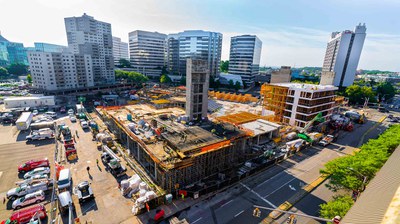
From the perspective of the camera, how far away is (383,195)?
609 inches

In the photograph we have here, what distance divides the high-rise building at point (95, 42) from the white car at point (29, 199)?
109646 millimetres

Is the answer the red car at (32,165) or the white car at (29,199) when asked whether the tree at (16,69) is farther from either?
the white car at (29,199)

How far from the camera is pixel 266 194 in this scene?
31.7 metres

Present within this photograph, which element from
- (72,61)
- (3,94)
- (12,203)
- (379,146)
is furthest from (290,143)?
(3,94)

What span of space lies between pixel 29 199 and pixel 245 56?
15616 centimetres

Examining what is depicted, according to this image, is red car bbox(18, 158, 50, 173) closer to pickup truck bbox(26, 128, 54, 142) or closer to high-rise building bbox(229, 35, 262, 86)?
pickup truck bbox(26, 128, 54, 142)

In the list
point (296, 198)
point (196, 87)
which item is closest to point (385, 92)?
point (296, 198)

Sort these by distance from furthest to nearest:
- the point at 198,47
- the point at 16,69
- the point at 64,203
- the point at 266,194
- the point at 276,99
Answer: the point at 16,69, the point at 198,47, the point at 276,99, the point at 266,194, the point at 64,203

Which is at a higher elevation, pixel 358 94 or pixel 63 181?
pixel 358 94

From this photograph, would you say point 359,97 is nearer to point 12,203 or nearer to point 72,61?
point 12,203

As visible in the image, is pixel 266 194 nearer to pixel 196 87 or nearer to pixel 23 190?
pixel 196 87

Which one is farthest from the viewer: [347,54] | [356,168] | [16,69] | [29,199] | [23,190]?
[16,69]

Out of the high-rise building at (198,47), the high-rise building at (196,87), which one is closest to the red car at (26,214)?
the high-rise building at (196,87)

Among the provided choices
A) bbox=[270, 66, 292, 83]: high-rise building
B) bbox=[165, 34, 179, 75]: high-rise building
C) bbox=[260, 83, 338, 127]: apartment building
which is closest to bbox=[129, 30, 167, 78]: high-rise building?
bbox=[165, 34, 179, 75]: high-rise building
